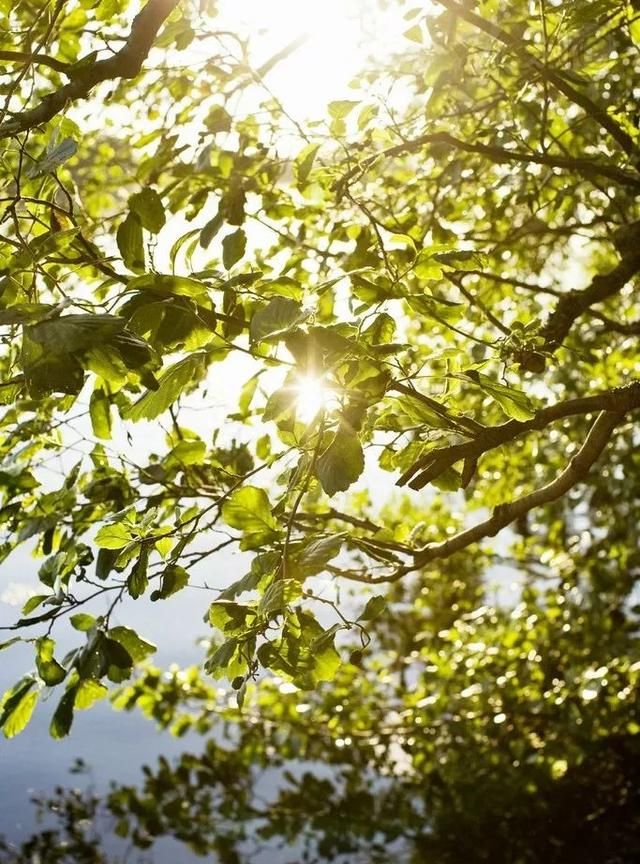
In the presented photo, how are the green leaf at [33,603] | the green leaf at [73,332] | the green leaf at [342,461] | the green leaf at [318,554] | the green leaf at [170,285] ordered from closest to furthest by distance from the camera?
the green leaf at [73,332]
the green leaf at [170,285]
the green leaf at [342,461]
the green leaf at [318,554]
the green leaf at [33,603]

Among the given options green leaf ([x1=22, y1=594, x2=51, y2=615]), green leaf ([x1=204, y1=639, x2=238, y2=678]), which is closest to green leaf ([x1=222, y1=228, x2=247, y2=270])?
green leaf ([x1=204, y1=639, x2=238, y2=678])

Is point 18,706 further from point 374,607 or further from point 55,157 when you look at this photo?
point 55,157

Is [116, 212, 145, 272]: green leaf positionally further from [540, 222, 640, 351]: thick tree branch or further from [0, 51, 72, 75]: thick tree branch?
[540, 222, 640, 351]: thick tree branch

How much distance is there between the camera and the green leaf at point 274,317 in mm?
1001

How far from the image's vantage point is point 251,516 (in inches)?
51.8

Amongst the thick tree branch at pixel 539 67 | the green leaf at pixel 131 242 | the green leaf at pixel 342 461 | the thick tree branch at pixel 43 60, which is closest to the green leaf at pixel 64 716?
the green leaf at pixel 342 461

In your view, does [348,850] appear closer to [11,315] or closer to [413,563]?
[413,563]

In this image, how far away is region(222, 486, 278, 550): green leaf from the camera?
1.31 meters

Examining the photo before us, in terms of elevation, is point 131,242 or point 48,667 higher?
point 131,242

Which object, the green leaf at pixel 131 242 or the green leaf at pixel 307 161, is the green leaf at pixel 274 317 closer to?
the green leaf at pixel 131 242

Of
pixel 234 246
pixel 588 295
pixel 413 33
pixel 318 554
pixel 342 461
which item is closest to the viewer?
pixel 342 461

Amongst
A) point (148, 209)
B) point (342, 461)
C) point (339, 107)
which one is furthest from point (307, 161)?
point (342, 461)

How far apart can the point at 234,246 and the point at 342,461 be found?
1.65 ft

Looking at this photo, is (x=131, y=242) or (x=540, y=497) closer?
(x=131, y=242)
